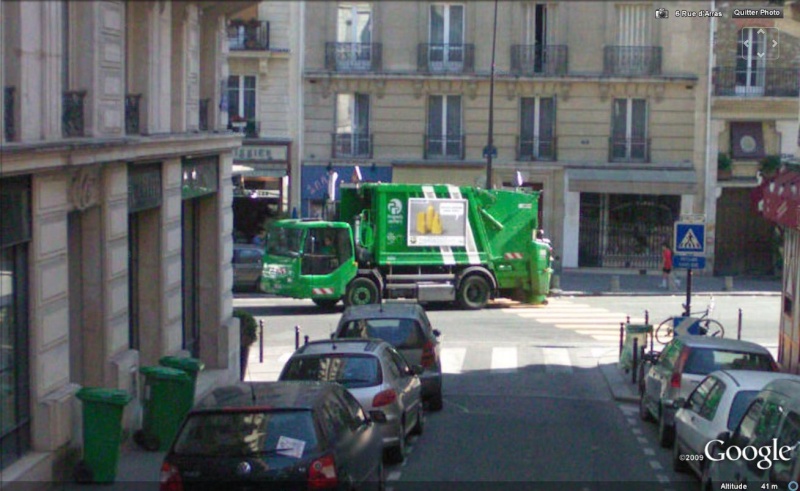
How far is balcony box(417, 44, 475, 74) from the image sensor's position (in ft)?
140

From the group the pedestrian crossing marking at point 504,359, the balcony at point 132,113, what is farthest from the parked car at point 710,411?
the pedestrian crossing marking at point 504,359

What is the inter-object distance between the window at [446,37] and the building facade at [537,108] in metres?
0.04

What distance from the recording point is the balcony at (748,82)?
42562 millimetres

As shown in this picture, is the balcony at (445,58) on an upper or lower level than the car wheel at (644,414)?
upper

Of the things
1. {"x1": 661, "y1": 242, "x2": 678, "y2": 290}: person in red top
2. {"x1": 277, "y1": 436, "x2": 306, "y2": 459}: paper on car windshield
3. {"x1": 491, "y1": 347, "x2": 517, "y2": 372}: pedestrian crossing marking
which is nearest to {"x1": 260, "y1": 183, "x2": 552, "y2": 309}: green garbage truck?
{"x1": 661, "y1": 242, "x2": 678, "y2": 290}: person in red top

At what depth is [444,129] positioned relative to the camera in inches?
1714

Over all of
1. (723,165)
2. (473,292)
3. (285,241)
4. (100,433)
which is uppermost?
(723,165)

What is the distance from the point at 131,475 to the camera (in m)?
13.9

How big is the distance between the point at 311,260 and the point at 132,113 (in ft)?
55.8

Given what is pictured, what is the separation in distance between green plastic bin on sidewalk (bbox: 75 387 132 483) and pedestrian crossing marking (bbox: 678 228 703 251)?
13.1 meters

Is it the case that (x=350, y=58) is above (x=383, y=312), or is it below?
above

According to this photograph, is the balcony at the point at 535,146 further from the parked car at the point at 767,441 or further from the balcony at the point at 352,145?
the parked car at the point at 767,441

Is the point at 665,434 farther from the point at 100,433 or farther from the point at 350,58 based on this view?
the point at 350,58

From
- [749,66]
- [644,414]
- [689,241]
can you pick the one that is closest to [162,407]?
[644,414]
